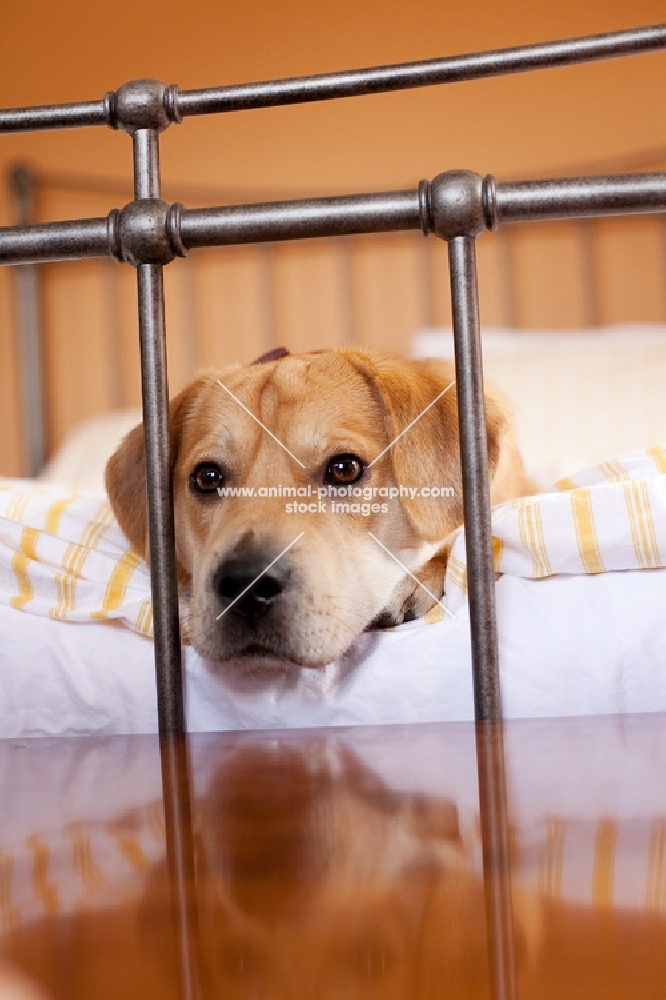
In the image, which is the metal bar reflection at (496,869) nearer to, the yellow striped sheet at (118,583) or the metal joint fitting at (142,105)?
the yellow striped sheet at (118,583)

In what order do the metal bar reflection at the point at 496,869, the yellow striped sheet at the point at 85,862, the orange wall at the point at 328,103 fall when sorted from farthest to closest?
the orange wall at the point at 328,103 → the yellow striped sheet at the point at 85,862 → the metal bar reflection at the point at 496,869

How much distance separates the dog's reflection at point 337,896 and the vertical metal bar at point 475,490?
256 millimetres

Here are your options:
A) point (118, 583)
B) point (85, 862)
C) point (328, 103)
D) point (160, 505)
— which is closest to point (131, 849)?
point (85, 862)

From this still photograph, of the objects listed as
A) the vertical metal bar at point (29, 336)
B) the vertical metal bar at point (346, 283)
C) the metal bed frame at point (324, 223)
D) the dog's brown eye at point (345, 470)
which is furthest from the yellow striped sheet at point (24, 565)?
the vertical metal bar at point (29, 336)

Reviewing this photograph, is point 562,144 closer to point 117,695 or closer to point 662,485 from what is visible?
point 662,485

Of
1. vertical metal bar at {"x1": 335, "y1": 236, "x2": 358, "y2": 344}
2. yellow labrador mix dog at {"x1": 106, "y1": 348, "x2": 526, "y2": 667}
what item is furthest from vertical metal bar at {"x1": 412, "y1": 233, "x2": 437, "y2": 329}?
yellow labrador mix dog at {"x1": 106, "y1": 348, "x2": 526, "y2": 667}

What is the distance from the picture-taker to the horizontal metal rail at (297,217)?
77 cm

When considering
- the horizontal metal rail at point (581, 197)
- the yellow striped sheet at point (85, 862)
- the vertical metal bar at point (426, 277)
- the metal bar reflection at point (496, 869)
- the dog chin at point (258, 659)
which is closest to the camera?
the metal bar reflection at point (496, 869)

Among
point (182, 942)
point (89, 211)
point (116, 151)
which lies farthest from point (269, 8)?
point (182, 942)

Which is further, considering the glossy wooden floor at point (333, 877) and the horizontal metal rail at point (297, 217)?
the horizontal metal rail at point (297, 217)

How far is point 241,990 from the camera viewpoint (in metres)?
0.29

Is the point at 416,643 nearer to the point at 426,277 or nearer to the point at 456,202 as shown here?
the point at 456,202

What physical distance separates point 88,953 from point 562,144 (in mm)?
3087

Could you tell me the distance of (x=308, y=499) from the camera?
3.01ft
